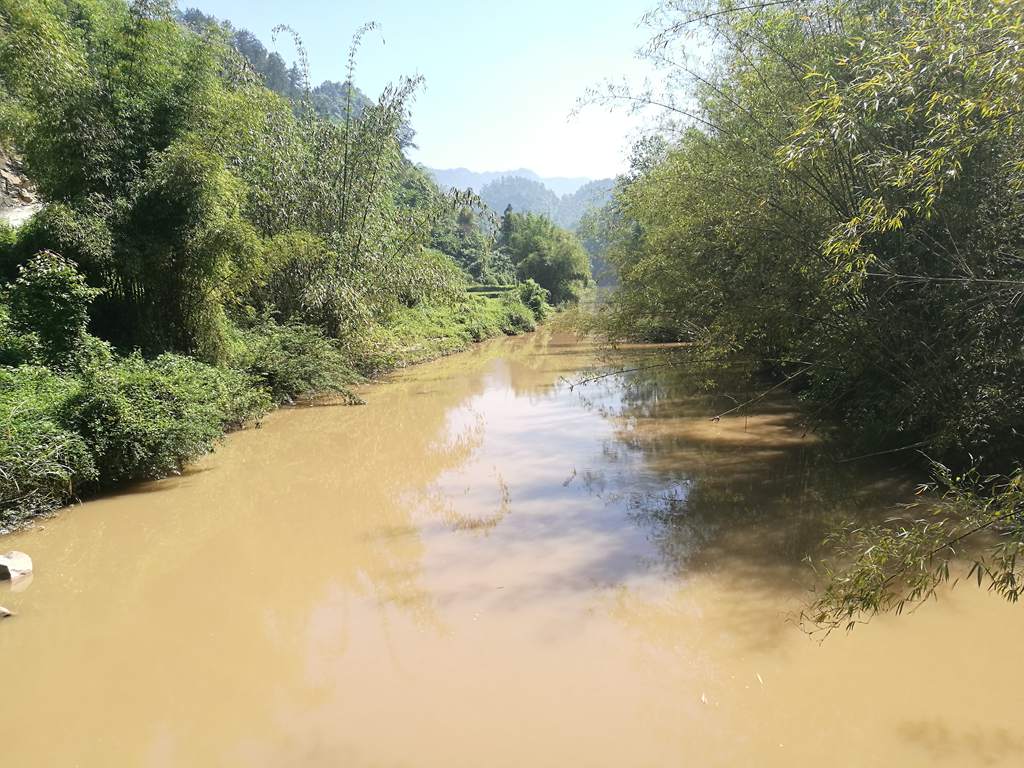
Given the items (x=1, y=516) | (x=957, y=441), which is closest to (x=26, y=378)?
(x=1, y=516)

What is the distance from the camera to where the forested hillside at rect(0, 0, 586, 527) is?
627 centimetres

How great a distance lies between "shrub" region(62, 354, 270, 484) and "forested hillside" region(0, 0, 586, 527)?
0.06 ft

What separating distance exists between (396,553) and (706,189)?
5.13 m

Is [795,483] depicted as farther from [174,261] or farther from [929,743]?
[174,261]

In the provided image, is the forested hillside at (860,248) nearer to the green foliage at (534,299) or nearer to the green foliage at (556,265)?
the green foliage at (534,299)

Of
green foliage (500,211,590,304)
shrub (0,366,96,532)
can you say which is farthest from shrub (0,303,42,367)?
green foliage (500,211,590,304)

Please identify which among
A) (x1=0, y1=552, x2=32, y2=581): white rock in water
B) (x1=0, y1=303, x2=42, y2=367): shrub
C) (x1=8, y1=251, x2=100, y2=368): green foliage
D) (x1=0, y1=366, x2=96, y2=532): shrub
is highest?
(x1=8, y1=251, x2=100, y2=368): green foliage

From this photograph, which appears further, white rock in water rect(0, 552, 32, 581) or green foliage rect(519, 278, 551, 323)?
green foliage rect(519, 278, 551, 323)

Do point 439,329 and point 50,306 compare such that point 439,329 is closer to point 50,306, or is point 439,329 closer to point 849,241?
point 50,306

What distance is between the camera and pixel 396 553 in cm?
536

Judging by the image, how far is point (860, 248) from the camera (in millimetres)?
5496

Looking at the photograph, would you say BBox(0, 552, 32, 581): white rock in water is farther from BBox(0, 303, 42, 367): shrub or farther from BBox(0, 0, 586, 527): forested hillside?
BBox(0, 303, 42, 367): shrub

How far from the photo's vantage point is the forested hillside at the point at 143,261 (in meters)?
6.27

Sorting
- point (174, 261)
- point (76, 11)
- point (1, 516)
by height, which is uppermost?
point (76, 11)
